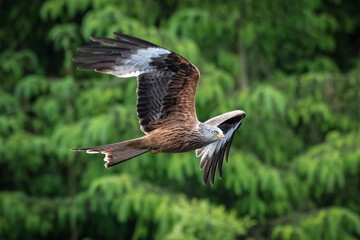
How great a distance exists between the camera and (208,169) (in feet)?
22.6

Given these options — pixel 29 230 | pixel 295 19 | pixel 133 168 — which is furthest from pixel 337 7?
pixel 29 230

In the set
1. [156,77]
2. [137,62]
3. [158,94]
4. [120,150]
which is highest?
[137,62]

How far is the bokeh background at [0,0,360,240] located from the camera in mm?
11602

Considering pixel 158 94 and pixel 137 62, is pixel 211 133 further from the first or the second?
pixel 137 62

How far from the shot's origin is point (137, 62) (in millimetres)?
5926

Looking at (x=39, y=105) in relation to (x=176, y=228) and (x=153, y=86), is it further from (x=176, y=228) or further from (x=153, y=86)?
(x=153, y=86)

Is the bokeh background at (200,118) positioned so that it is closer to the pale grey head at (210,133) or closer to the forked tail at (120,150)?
the pale grey head at (210,133)

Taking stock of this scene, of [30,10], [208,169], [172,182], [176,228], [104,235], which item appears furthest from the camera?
[30,10]

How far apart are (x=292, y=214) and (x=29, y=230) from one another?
4.85 meters

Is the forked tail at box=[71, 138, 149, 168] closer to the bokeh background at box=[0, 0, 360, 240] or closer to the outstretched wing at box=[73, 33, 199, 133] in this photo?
the outstretched wing at box=[73, 33, 199, 133]

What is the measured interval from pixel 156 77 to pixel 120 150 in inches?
29.5

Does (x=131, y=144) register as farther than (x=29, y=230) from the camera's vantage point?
No

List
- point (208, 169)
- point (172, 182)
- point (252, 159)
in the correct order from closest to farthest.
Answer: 1. point (208, 169)
2. point (252, 159)
3. point (172, 182)

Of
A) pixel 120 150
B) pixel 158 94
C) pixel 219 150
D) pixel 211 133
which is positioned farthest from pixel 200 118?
pixel 120 150
